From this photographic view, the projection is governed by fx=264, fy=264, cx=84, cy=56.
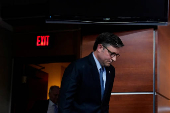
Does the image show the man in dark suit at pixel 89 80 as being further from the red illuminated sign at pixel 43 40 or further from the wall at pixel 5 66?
the wall at pixel 5 66

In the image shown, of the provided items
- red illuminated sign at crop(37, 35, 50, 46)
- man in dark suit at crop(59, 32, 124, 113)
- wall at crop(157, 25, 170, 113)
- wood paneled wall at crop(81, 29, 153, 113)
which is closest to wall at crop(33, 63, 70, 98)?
red illuminated sign at crop(37, 35, 50, 46)

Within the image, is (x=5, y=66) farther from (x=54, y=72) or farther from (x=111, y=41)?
(x=111, y=41)

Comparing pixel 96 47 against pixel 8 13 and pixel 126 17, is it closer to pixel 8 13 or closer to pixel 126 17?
pixel 126 17

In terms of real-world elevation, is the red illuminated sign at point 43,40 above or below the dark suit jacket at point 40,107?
above

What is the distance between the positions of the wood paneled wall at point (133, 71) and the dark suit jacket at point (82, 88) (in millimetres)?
922

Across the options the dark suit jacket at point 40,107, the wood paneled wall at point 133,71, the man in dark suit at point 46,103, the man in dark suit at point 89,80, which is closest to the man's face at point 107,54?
the man in dark suit at point 89,80

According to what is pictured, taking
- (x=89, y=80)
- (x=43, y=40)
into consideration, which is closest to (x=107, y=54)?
(x=89, y=80)

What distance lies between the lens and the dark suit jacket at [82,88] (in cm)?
188

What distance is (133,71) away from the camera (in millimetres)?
2889

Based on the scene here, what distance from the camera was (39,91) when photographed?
594cm

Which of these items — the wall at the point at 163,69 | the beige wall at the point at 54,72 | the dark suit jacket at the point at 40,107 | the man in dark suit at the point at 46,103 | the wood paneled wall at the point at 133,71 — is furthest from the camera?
the beige wall at the point at 54,72

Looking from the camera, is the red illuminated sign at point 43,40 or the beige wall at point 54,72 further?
the beige wall at point 54,72

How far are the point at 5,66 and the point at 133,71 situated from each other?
2451 millimetres

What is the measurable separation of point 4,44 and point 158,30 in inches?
104
